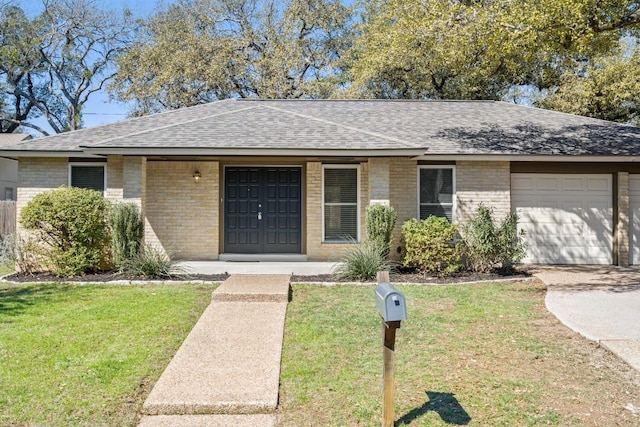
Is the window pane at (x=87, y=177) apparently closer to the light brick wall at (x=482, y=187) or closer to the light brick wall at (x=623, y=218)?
the light brick wall at (x=482, y=187)

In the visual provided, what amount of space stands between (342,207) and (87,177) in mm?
6348

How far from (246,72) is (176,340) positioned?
2092 cm

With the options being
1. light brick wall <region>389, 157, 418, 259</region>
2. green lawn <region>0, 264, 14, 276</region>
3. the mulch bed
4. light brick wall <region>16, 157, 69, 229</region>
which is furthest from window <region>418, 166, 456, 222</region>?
green lawn <region>0, 264, 14, 276</region>

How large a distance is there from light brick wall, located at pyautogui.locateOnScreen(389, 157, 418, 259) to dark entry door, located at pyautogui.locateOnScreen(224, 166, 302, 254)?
242cm

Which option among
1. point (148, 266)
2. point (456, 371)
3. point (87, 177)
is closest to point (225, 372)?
point (456, 371)

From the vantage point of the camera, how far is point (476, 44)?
33.9ft

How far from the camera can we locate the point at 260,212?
1191 cm

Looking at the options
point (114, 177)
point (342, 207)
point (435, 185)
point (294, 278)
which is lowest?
point (294, 278)

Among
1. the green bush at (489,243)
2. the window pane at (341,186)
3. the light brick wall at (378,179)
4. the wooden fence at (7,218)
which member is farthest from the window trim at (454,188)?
the wooden fence at (7,218)

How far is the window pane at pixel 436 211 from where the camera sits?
1141cm

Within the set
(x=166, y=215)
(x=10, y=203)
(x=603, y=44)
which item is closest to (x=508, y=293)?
(x=603, y=44)

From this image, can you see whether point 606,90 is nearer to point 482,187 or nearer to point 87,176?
point 482,187

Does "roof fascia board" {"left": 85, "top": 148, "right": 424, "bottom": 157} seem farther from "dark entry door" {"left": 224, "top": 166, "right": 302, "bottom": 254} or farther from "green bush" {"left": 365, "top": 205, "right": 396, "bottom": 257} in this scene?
"dark entry door" {"left": 224, "top": 166, "right": 302, "bottom": 254}

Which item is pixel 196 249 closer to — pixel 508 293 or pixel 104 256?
pixel 104 256
